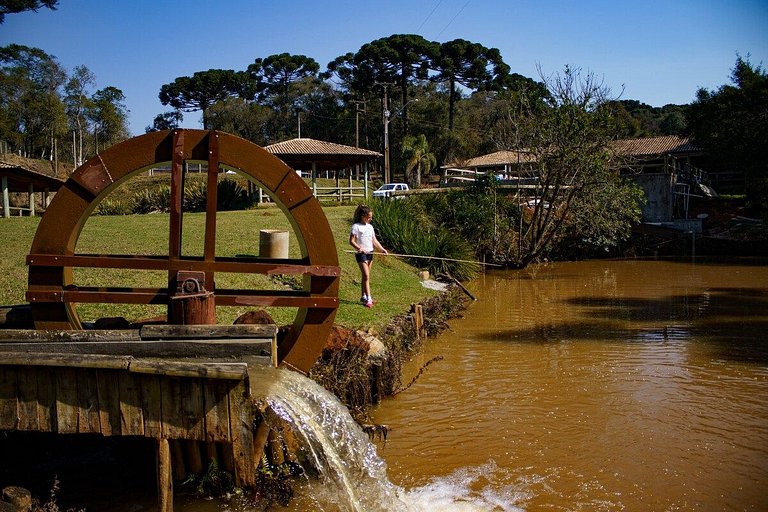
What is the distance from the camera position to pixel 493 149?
186 ft

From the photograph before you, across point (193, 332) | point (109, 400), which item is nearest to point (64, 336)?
point (109, 400)

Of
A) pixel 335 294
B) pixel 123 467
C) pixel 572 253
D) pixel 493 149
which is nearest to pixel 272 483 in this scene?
pixel 123 467

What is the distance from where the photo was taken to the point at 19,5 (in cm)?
3444

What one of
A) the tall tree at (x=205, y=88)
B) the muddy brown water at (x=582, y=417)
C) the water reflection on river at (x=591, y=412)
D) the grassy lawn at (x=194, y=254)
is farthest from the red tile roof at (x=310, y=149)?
the tall tree at (x=205, y=88)

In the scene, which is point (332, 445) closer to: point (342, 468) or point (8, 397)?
point (342, 468)

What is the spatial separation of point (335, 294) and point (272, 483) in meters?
2.02

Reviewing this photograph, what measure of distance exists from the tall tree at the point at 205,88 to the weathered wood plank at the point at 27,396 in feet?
228

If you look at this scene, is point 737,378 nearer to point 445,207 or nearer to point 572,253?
point 445,207

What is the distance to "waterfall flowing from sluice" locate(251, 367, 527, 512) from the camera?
549 cm

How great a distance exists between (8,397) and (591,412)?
5965 millimetres

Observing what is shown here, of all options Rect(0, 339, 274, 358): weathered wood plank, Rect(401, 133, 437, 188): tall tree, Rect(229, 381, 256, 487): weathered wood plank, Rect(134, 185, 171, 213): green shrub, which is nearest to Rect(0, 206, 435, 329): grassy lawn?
Rect(0, 339, 274, 358): weathered wood plank

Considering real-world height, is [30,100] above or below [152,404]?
above

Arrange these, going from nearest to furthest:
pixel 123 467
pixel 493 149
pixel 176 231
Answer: pixel 123 467
pixel 176 231
pixel 493 149

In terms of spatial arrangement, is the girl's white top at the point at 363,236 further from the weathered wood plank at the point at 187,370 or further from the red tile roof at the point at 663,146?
the red tile roof at the point at 663,146
